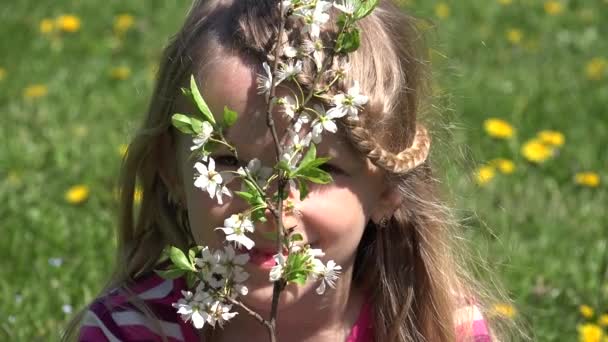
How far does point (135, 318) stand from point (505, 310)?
0.89 metres

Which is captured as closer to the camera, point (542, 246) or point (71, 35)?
point (542, 246)

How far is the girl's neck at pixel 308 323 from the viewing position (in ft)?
8.01

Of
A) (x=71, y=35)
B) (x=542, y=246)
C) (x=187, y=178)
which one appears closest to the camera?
(x=187, y=178)

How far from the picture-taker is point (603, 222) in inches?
148

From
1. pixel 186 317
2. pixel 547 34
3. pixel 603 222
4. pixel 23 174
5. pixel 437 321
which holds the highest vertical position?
pixel 186 317

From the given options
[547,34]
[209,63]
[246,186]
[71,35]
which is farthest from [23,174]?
[547,34]

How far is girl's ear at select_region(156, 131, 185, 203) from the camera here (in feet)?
7.86

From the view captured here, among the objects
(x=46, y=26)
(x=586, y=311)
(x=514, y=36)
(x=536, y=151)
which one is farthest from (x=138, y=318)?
(x=514, y=36)

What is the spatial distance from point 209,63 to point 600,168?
2366 mm

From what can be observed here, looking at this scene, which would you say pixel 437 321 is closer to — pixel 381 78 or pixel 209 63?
pixel 381 78

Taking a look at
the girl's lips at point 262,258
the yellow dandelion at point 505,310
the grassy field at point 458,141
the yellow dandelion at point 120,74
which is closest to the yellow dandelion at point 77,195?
the grassy field at point 458,141

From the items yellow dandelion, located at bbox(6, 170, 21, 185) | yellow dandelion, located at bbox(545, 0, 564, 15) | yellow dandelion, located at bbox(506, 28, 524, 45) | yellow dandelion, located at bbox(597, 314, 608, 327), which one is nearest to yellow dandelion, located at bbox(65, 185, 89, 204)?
yellow dandelion, located at bbox(6, 170, 21, 185)

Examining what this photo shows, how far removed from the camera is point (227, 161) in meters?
2.04

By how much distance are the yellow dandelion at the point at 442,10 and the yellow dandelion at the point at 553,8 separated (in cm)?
51
